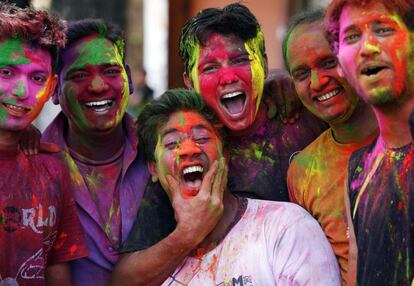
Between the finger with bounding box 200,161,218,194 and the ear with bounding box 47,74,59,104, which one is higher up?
the ear with bounding box 47,74,59,104

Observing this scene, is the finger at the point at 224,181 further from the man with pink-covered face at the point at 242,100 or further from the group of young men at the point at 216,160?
the man with pink-covered face at the point at 242,100

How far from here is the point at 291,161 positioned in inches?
184

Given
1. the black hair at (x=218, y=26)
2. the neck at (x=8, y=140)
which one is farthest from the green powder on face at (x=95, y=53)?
the neck at (x=8, y=140)

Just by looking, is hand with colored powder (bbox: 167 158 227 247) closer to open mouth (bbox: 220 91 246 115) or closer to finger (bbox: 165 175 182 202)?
finger (bbox: 165 175 182 202)

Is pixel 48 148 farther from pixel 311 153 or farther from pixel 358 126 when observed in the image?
pixel 358 126

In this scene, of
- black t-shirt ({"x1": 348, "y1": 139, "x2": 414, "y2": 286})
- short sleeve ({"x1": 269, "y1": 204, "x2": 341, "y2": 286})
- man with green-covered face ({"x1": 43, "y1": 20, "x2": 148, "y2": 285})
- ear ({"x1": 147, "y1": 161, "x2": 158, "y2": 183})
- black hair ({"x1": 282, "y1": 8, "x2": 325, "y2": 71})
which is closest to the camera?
black t-shirt ({"x1": 348, "y1": 139, "x2": 414, "y2": 286})

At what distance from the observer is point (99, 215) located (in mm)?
4758

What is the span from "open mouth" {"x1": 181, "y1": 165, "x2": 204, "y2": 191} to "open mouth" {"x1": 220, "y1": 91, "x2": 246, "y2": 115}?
485 mm

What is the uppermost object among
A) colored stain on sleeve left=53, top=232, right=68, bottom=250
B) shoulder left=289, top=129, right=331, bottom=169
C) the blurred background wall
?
the blurred background wall

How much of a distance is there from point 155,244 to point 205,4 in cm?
512

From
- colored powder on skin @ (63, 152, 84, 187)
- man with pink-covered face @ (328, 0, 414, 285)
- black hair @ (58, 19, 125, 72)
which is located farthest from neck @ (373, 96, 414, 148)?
black hair @ (58, 19, 125, 72)

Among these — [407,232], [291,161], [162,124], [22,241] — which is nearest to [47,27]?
[162,124]

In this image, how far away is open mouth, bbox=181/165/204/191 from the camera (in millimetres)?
4305

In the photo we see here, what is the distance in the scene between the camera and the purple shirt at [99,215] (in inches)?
185
